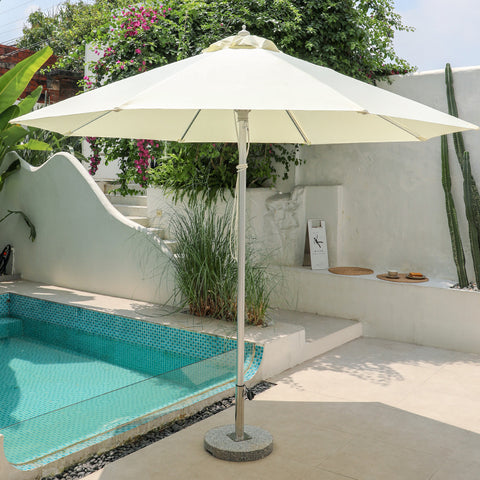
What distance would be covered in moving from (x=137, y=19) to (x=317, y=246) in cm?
333

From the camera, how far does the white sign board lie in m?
6.67

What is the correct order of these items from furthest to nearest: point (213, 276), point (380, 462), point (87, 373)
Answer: point (213, 276) < point (87, 373) < point (380, 462)

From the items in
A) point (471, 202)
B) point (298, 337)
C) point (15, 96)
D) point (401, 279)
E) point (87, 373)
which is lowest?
point (87, 373)

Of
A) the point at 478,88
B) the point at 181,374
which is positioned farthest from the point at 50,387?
the point at 478,88

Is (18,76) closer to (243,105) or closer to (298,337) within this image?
(298,337)

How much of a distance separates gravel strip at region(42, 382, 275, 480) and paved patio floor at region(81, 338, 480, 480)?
11cm

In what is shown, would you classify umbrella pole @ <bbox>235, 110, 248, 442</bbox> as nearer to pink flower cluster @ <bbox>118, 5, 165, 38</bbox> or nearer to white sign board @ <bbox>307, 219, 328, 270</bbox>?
white sign board @ <bbox>307, 219, 328, 270</bbox>

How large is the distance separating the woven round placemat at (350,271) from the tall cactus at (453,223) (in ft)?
3.17

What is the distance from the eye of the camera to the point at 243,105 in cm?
237

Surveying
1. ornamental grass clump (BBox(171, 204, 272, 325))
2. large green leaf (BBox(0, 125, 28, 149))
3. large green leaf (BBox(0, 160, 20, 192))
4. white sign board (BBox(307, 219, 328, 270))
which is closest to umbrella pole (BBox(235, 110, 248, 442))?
ornamental grass clump (BBox(171, 204, 272, 325))

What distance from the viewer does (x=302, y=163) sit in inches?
285

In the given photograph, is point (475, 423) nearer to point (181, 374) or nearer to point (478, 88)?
point (181, 374)

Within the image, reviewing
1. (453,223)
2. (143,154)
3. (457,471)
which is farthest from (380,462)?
(143,154)

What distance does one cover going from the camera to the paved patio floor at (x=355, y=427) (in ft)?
10.1
